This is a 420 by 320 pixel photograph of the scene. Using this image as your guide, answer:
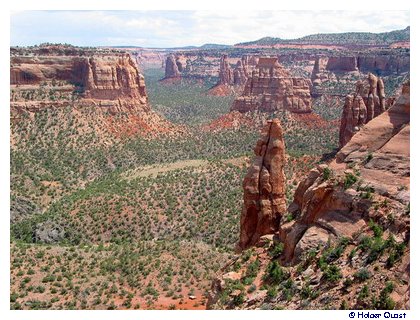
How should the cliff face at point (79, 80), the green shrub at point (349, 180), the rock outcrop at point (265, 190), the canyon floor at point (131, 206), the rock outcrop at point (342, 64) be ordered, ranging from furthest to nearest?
the rock outcrop at point (342, 64) → the cliff face at point (79, 80) → the canyon floor at point (131, 206) → the rock outcrop at point (265, 190) → the green shrub at point (349, 180)

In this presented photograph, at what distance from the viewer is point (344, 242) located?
919 inches

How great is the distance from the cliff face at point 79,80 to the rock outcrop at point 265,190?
68265mm

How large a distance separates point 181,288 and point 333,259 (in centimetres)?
1782

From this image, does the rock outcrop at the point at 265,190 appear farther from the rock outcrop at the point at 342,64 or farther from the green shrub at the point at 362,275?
the rock outcrop at the point at 342,64

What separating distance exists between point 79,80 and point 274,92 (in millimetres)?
45785

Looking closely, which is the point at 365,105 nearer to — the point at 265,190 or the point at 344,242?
the point at 265,190

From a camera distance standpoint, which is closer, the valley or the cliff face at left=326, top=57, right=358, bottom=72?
the valley

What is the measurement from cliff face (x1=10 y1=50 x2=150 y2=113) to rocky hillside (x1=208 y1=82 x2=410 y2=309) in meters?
72.9

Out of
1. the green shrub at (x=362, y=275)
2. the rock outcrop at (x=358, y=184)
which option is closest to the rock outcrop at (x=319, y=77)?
the rock outcrop at (x=358, y=184)

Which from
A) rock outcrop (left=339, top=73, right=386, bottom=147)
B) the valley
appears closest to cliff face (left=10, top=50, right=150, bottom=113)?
the valley

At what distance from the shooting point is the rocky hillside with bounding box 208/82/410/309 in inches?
829

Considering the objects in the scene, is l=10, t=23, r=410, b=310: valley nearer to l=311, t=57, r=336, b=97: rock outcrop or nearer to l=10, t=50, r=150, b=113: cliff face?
l=10, t=50, r=150, b=113: cliff face

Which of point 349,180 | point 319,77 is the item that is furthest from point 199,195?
point 319,77

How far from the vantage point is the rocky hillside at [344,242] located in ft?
69.1
